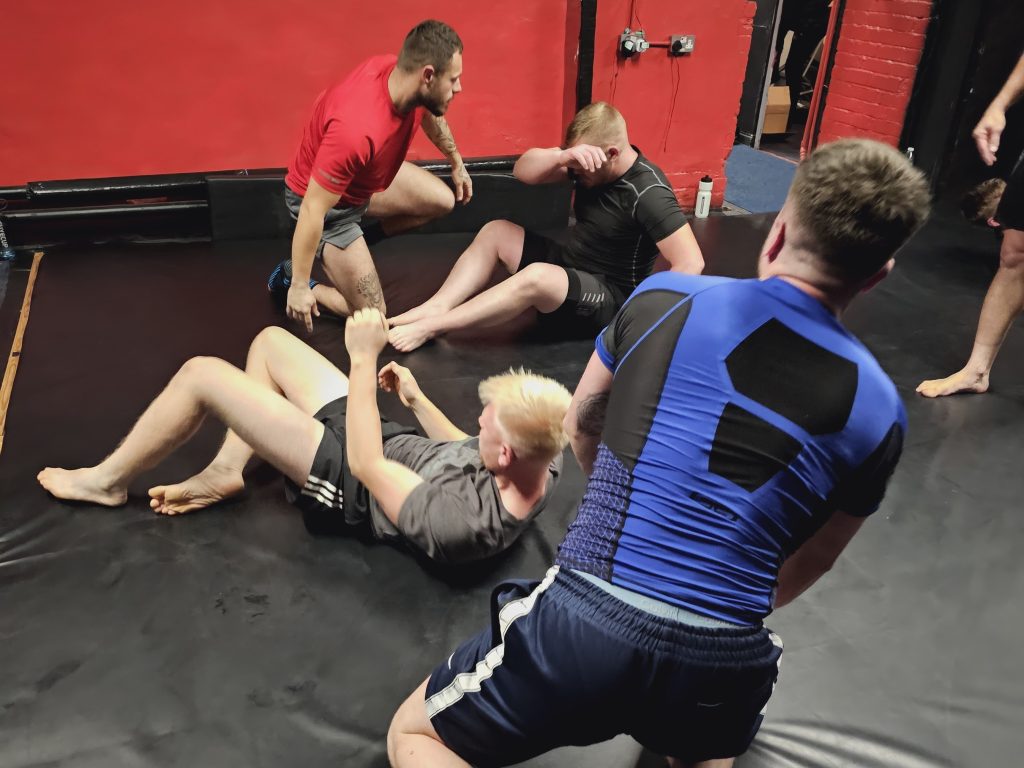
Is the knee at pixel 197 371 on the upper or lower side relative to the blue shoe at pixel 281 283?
upper

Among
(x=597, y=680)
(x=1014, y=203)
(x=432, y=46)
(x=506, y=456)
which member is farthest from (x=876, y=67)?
(x=597, y=680)

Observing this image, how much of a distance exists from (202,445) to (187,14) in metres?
2.40

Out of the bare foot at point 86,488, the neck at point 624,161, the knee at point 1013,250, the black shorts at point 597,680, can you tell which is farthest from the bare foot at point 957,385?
the bare foot at point 86,488

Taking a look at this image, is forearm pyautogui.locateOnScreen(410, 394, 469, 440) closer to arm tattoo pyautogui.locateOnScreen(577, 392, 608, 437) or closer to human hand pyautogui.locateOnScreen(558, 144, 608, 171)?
arm tattoo pyautogui.locateOnScreen(577, 392, 608, 437)

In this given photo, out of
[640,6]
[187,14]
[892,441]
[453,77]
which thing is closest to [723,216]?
[640,6]

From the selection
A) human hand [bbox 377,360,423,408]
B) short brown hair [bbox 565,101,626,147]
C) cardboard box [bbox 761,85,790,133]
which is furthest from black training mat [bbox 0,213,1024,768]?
cardboard box [bbox 761,85,790,133]

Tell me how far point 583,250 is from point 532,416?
1.62m

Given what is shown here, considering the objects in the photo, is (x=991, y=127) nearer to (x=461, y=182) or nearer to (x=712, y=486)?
(x=461, y=182)

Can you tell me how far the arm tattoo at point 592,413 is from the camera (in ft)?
4.71

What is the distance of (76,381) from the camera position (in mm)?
2684

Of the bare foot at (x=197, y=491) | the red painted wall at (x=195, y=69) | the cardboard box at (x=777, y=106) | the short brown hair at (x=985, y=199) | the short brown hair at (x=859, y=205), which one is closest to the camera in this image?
the short brown hair at (x=859, y=205)

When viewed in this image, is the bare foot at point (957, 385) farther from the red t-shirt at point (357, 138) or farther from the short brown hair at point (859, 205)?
the red t-shirt at point (357, 138)

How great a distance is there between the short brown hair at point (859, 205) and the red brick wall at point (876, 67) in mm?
4110

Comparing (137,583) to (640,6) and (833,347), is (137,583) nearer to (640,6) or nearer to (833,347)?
(833,347)
